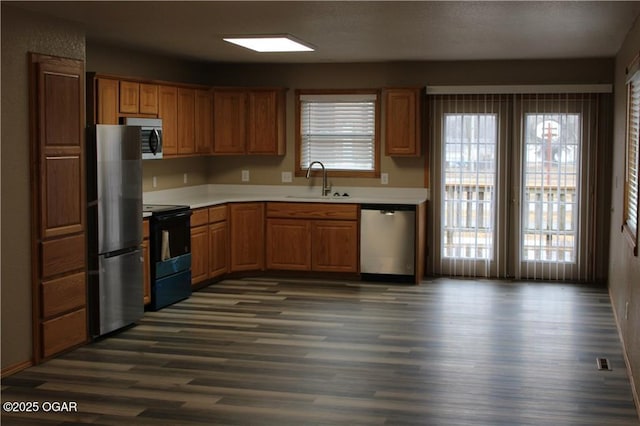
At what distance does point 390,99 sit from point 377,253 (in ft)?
5.63

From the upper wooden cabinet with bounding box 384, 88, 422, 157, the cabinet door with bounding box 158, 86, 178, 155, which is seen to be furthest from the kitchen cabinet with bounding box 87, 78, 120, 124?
the upper wooden cabinet with bounding box 384, 88, 422, 157

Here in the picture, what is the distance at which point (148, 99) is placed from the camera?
304 inches

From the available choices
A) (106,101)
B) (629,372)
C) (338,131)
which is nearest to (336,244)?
(338,131)

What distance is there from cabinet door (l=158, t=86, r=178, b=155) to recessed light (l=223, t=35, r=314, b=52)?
1.29m

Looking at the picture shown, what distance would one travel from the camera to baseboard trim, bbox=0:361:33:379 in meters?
5.25

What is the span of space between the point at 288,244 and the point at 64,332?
3.58 meters

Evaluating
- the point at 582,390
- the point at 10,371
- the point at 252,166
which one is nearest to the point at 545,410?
the point at 582,390

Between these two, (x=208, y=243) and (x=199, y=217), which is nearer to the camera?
(x=199, y=217)

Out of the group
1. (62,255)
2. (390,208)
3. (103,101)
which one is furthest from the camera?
(390,208)

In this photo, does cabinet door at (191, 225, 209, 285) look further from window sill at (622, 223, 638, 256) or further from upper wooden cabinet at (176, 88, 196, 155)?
window sill at (622, 223, 638, 256)

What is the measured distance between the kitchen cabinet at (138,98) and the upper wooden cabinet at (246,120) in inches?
58.5

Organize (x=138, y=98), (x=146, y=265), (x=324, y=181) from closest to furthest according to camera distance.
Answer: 1. (x=146, y=265)
2. (x=138, y=98)
3. (x=324, y=181)

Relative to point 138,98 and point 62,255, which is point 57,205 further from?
point 138,98

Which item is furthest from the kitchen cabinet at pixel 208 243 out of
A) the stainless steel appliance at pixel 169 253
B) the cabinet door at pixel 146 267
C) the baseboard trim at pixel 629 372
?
the baseboard trim at pixel 629 372
